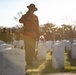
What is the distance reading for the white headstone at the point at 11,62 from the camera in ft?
21.8

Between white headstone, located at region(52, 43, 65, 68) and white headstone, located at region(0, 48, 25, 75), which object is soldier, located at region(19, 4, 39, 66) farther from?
white headstone, located at region(0, 48, 25, 75)

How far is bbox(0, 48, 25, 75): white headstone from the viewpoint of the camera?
6.64m

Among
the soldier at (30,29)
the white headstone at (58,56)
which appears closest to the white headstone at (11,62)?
the soldier at (30,29)

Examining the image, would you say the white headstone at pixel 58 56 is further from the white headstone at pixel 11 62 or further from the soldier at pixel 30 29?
the white headstone at pixel 11 62

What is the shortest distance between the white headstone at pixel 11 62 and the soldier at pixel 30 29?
5105mm

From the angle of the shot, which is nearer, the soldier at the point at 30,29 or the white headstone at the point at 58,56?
the soldier at the point at 30,29

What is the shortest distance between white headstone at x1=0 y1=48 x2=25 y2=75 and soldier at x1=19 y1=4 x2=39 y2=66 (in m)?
5.10

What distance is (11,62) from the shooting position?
6.73 meters

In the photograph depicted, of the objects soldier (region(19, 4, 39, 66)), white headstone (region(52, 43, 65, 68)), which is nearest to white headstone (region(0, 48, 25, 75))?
soldier (region(19, 4, 39, 66))

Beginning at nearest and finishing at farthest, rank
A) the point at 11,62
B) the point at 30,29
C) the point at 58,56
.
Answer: the point at 11,62 → the point at 30,29 → the point at 58,56

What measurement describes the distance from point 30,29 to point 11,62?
5.45 m

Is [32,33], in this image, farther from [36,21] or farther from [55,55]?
[55,55]

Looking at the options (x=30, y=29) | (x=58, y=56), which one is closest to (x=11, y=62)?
(x=30, y=29)

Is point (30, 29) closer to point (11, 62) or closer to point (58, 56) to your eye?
point (58, 56)
